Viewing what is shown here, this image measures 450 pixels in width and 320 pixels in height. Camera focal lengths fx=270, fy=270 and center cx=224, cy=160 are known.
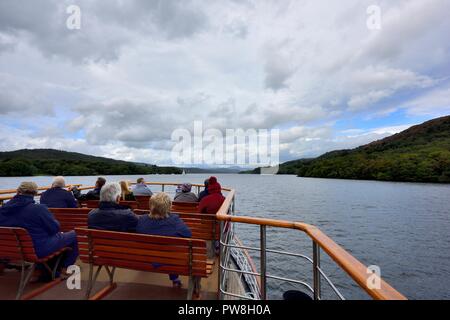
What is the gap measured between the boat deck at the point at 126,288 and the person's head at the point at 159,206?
40.2 inches

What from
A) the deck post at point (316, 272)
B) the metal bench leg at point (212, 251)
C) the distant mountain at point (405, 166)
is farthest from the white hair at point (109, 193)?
the distant mountain at point (405, 166)

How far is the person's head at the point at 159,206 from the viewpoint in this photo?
10.5 feet

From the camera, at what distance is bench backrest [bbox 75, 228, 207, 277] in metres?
2.73

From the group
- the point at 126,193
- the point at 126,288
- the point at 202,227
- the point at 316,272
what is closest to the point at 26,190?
the point at 126,288

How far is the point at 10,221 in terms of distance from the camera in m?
3.23

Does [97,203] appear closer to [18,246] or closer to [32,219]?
[32,219]

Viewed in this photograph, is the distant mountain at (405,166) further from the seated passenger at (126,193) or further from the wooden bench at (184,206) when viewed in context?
the seated passenger at (126,193)

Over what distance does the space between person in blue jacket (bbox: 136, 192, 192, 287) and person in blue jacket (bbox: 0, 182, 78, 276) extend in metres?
1.13

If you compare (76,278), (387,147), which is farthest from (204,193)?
(387,147)

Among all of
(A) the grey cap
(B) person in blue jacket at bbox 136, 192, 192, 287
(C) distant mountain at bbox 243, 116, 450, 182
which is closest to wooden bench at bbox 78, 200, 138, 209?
(A) the grey cap

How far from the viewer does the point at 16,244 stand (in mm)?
3104

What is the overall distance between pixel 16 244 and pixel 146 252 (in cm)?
160

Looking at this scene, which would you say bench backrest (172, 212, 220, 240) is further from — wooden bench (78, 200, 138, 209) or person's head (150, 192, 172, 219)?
wooden bench (78, 200, 138, 209)
